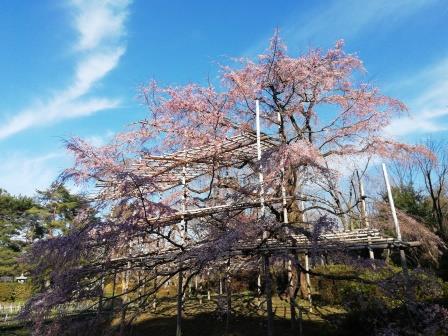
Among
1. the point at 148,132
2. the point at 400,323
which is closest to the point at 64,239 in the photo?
the point at 400,323

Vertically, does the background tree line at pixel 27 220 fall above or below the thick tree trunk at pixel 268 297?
above

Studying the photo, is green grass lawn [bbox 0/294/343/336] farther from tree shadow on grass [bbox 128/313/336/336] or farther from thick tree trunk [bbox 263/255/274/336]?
thick tree trunk [bbox 263/255/274/336]

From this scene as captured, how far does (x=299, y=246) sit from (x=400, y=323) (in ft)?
6.10

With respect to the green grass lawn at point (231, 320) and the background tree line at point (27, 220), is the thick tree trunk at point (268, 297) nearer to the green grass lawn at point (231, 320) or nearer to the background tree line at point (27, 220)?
the green grass lawn at point (231, 320)

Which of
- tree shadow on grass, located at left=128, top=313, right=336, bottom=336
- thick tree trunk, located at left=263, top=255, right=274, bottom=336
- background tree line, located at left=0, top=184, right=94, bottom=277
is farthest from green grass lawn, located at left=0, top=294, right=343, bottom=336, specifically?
background tree line, located at left=0, top=184, right=94, bottom=277

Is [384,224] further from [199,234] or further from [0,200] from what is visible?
[0,200]

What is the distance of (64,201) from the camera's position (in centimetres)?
2570

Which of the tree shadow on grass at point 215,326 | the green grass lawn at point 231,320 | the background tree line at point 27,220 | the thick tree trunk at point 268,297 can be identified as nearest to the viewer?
the thick tree trunk at point 268,297

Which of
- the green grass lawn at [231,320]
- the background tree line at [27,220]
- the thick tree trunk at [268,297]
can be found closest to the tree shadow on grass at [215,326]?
the green grass lawn at [231,320]

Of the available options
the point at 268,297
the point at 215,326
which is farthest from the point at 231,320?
the point at 268,297

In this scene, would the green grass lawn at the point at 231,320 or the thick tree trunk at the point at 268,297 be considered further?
the green grass lawn at the point at 231,320

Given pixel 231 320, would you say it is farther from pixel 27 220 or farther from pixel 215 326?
pixel 27 220

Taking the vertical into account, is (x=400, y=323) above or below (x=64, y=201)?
below

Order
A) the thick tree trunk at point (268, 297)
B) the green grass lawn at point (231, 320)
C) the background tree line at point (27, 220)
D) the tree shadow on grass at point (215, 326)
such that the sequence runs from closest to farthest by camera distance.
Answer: the thick tree trunk at point (268, 297)
the tree shadow on grass at point (215, 326)
the green grass lawn at point (231, 320)
the background tree line at point (27, 220)
